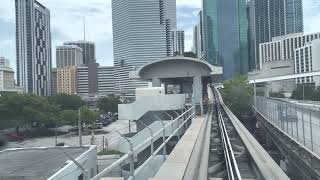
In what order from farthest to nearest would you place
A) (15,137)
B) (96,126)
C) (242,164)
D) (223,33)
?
(223,33) < (96,126) < (15,137) < (242,164)

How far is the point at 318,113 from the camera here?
45.7 ft

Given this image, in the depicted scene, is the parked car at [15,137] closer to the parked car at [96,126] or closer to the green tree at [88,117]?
the green tree at [88,117]

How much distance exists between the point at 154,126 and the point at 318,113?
16.5 m

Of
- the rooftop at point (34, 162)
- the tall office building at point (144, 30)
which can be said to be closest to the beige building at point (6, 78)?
the tall office building at point (144, 30)

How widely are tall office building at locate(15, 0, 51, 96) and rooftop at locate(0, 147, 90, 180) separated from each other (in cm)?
16628

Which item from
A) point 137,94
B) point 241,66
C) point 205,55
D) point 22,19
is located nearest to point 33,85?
point 22,19

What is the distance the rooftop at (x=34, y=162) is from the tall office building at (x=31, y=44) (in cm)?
16628

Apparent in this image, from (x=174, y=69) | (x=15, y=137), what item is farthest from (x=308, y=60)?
(x=174, y=69)

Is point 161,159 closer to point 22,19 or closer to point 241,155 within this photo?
point 241,155

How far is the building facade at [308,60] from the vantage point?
5504 inches

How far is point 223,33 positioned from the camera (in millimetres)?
182375

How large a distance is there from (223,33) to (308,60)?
140 feet

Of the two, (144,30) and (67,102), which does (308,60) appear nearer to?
(144,30)

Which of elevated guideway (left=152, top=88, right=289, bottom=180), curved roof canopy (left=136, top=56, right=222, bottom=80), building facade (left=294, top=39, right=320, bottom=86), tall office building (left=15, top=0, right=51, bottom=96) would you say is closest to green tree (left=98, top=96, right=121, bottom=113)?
building facade (left=294, top=39, right=320, bottom=86)
